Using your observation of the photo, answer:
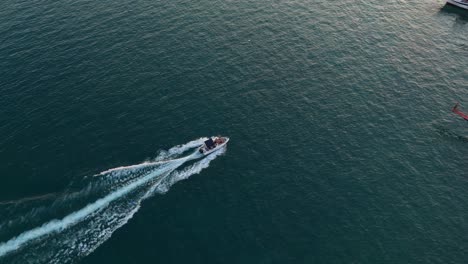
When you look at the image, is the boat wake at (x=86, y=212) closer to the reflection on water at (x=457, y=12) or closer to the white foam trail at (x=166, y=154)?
the white foam trail at (x=166, y=154)

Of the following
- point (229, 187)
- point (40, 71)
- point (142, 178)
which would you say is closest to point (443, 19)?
point (229, 187)

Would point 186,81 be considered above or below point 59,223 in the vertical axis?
above

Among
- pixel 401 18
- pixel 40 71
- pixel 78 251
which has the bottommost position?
pixel 78 251

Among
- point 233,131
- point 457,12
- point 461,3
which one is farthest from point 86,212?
point 461,3

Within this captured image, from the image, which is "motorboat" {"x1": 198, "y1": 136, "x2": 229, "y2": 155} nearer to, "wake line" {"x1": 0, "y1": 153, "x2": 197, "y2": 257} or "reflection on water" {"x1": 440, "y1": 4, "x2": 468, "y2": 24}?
"wake line" {"x1": 0, "y1": 153, "x2": 197, "y2": 257}

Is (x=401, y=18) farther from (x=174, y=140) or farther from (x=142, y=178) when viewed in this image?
(x=142, y=178)

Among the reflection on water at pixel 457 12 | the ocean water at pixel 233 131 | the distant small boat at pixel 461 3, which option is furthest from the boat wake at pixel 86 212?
the distant small boat at pixel 461 3

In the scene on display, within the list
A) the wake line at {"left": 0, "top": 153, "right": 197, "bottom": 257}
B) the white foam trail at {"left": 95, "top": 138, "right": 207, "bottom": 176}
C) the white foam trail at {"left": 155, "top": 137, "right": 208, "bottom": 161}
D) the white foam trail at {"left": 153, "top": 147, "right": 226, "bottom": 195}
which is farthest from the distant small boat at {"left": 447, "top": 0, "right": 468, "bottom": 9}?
the wake line at {"left": 0, "top": 153, "right": 197, "bottom": 257}
